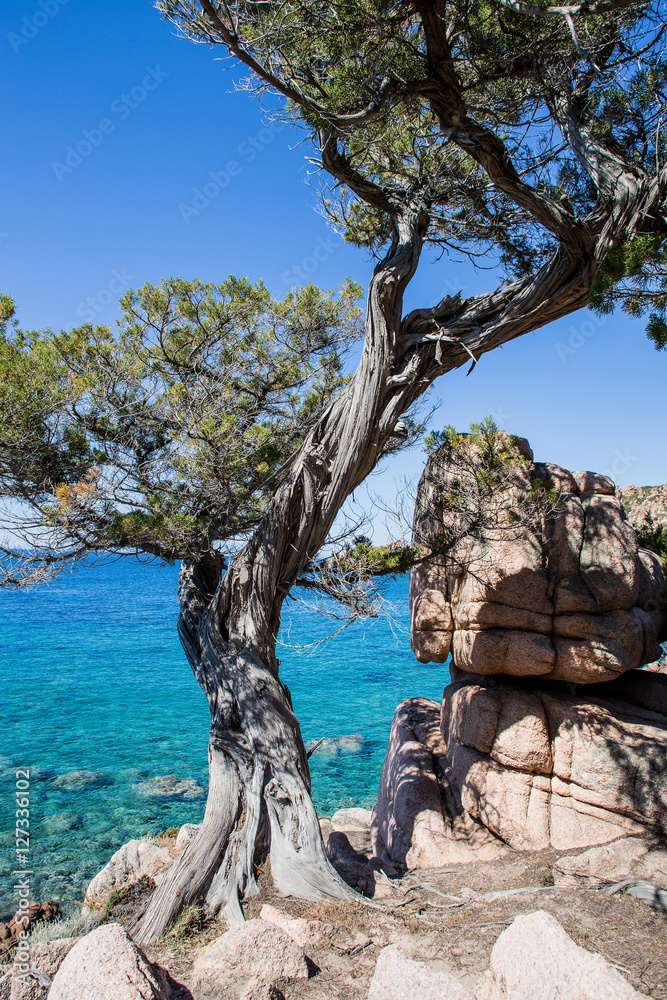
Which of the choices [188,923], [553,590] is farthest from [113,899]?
[553,590]

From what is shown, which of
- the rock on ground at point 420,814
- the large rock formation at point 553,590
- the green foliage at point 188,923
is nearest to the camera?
the green foliage at point 188,923

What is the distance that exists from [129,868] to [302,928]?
3519 mm

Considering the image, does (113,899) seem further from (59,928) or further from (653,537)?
(653,537)

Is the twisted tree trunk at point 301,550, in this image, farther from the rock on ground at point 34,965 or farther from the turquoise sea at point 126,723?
the rock on ground at point 34,965

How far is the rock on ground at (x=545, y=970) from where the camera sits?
265 centimetres

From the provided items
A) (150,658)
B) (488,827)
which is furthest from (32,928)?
(150,658)

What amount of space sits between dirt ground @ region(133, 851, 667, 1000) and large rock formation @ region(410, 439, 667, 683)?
2418 millimetres

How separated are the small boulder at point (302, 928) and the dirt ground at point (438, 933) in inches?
1.9

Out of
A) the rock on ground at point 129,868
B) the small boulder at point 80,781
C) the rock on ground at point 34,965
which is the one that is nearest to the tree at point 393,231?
the rock on ground at point 34,965

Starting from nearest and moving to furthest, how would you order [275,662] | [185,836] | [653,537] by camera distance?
[275,662] < [185,836] < [653,537]

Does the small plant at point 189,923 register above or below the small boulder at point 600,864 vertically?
below

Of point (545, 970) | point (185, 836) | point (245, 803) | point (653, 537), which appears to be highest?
point (653, 537)

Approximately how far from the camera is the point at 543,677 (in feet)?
23.2
